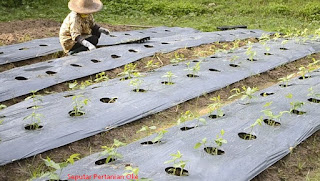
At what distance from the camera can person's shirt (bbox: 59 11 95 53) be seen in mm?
6398

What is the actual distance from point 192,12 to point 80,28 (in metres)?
6.85

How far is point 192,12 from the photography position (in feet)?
42.1

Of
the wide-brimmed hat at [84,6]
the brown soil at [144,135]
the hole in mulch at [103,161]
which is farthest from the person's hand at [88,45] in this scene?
the hole in mulch at [103,161]

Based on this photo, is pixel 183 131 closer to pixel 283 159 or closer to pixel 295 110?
pixel 283 159

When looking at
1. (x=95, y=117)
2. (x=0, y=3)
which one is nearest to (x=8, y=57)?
(x=95, y=117)

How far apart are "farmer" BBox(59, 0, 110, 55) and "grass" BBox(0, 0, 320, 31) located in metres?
4.47

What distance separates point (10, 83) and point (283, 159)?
3.50 metres

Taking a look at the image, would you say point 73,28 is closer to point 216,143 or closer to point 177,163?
point 216,143

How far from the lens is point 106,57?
6.48m

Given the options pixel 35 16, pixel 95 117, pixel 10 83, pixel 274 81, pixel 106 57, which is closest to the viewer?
pixel 95 117

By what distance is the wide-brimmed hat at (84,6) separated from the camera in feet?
20.4

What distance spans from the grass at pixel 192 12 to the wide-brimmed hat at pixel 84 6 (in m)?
4.80

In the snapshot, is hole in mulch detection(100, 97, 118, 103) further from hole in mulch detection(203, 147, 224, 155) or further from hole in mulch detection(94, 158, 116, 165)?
hole in mulch detection(203, 147, 224, 155)

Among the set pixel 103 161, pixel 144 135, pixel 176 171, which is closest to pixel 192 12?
pixel 144 135
